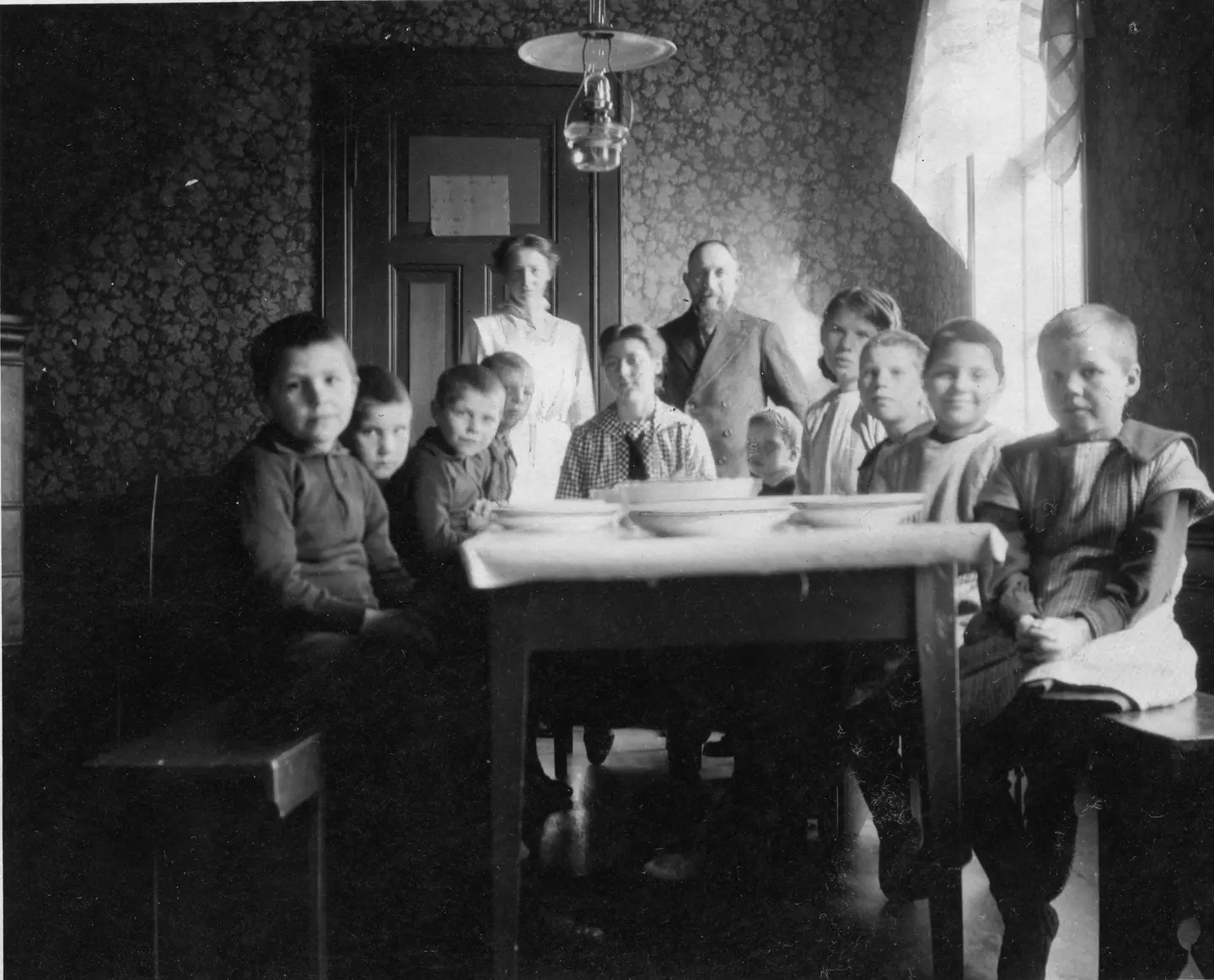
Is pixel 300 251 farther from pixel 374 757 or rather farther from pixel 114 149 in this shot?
pixel 374 757

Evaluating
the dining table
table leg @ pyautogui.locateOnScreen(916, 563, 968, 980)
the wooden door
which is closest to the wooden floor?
table leg @ pyautogui.locateOnScreen(916, 563, 968, 980)

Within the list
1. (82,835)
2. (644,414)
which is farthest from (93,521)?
(644,414)

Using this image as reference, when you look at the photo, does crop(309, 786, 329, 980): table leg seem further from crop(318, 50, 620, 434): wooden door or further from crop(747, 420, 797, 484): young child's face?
crop(318, 50, 620, 434): wooden door

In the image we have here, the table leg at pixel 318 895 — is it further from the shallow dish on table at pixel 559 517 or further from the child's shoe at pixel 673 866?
the child's shoe at pixel 673 866

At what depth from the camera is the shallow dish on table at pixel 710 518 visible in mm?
1174

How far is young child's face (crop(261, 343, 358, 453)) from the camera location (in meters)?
1.51

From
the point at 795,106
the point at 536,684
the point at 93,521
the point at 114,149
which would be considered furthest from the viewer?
the point at 795,106

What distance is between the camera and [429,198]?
151 inches

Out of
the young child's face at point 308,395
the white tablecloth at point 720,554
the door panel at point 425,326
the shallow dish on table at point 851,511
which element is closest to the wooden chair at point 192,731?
the young child's face at point 308,395

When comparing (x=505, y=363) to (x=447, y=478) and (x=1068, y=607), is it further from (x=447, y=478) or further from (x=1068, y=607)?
(x=1068, y=607)

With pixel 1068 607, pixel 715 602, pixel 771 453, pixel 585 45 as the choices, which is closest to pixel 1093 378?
pixel 1068 607

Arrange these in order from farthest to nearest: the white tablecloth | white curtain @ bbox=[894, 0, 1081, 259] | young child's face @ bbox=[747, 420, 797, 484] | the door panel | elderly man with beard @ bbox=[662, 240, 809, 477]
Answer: the door panel, elderly man with beard @ bbox=[662, 240, 809, 477], young child's face @ bbox=[747, 420, 797, 484], white curtain @ bbox=[894, 0, 1081, 259], the white tablecloth

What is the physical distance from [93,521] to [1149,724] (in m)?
1.85

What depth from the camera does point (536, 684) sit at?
1.90m
